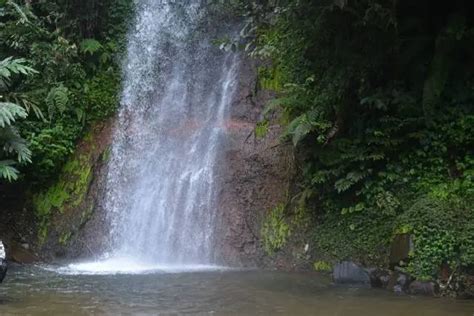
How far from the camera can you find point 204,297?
696 centimetres

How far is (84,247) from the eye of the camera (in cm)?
1122

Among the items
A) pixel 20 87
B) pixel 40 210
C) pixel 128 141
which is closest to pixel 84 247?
pixel 40 210

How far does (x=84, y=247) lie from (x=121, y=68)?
15.6 feet

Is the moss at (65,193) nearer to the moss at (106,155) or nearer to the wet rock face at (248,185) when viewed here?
the moss at (106,155)

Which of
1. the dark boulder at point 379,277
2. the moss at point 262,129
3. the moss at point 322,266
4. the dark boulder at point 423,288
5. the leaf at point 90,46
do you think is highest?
the leaf at point 90,46

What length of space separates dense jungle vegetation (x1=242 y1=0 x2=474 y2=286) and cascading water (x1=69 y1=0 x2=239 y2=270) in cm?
165

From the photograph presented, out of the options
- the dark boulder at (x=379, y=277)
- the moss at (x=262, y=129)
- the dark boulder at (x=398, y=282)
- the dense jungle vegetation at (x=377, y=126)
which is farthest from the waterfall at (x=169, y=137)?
the dark boulder at (x=398, y=282)

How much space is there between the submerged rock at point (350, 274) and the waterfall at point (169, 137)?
2696 millimetres

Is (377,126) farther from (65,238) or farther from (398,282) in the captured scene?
(65,238)

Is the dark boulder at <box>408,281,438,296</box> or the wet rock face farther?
the wet rock face

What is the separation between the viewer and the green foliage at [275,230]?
9.86 metres

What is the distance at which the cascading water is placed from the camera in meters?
10.8

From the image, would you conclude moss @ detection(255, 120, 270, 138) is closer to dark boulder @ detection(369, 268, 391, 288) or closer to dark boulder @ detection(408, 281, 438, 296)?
dark boulder @ detection(369, 268, 391, 288)

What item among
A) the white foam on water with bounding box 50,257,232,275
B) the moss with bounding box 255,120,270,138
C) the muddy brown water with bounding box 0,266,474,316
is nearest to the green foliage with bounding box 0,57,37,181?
the white foam on water with bounding box 50,257,232,275
